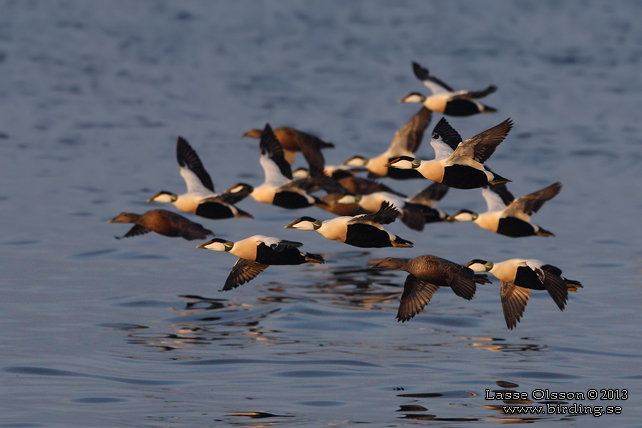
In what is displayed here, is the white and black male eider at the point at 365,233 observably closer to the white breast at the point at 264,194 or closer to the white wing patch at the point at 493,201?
the white breast at the point at 264,194

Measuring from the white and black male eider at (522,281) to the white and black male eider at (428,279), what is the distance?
0.42 m

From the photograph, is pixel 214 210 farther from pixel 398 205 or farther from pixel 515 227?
pixel 515 227

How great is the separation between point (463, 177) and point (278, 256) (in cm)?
224

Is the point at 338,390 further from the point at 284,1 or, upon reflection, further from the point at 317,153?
the point at 284,1

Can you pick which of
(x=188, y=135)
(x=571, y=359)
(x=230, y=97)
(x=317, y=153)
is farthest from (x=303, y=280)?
(x=230, y=97)

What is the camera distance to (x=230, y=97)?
134 ft

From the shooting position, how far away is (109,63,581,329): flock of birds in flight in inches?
468

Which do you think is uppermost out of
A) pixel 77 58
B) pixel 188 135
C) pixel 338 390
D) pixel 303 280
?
pixel 77 58

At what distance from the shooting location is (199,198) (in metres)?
15.9

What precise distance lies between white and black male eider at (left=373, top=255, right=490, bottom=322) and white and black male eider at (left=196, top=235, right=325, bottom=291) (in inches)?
51.1

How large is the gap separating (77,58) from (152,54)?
323 centimetres

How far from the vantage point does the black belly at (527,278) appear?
12695mm

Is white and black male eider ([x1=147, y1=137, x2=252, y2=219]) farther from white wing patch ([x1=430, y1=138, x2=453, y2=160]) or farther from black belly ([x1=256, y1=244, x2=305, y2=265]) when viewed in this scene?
white wing patch ([x1=430, y1=138, x2=453, y2=160])

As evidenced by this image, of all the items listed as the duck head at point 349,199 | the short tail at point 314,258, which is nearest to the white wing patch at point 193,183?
the duck head at point 349,199
